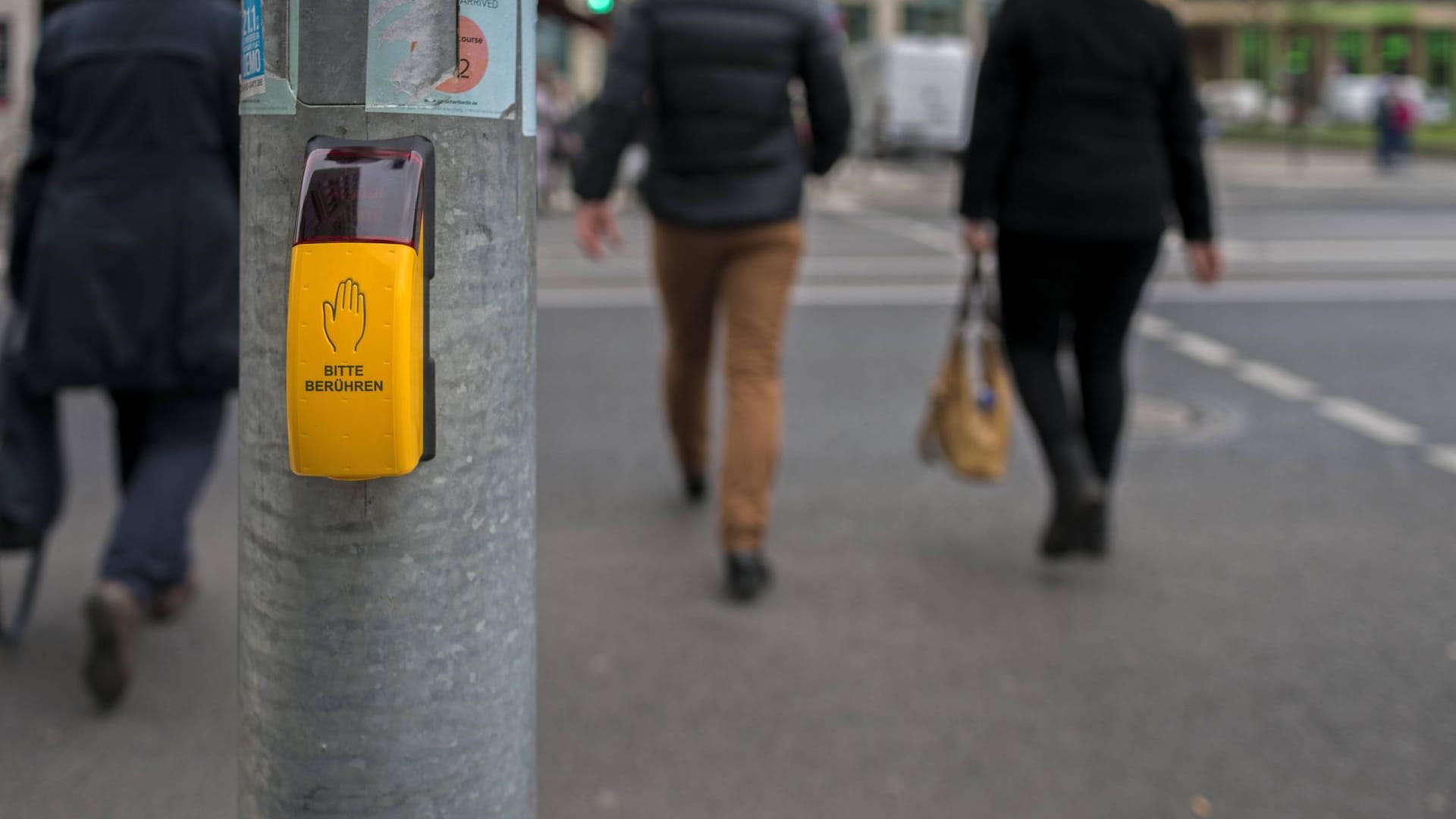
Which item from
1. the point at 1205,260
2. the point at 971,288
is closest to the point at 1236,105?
the point at 1205,260

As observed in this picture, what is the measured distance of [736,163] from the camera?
4.63 m

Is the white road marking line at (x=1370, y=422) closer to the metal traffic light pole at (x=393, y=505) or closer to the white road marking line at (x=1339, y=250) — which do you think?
the metal traffic light pole at (x=393, y=505)

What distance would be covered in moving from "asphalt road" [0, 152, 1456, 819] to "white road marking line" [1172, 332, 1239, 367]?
0.31m

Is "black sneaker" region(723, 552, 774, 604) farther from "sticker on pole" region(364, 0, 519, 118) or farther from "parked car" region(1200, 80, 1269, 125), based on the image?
"parked car" region(1200, 80, 1269, 125)

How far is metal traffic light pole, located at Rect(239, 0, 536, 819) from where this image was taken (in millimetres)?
1769

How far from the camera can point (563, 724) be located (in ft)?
12.2

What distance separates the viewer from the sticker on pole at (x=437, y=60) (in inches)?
68.5

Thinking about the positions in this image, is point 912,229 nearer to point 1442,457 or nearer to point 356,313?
point 1442,457

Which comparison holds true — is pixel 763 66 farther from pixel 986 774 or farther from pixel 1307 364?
pixel 1307 364

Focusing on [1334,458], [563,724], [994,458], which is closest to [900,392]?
[1334,458]

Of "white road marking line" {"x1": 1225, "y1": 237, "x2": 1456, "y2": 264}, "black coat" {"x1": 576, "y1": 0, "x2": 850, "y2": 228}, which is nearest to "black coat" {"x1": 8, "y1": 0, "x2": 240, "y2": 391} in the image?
"black coat" {"x1": 576, "y1": 0, "x2": 850, "y2": 228}

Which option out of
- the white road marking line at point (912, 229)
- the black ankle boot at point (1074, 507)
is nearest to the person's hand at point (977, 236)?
the black ankle boot at point (1074, 507)

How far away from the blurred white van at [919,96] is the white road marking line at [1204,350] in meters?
24.6

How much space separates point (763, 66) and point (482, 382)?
298 centimetres
